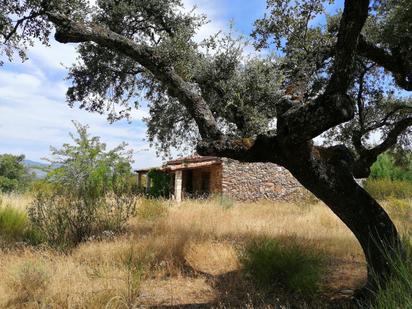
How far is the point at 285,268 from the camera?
580 centimetres

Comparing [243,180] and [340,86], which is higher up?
[340,86]

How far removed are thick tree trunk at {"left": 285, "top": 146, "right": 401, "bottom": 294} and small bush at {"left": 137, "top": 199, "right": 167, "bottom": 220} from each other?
293 inches

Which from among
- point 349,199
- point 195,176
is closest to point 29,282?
point 349,199

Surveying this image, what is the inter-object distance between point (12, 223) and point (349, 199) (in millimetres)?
8265

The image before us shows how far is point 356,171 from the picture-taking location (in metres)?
6.32

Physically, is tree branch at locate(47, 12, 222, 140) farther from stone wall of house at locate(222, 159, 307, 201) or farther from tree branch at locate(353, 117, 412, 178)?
stone wall of house at locate(222, 159, 307, 201)

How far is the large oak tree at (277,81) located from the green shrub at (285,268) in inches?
39.4

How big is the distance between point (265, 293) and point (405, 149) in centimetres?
693

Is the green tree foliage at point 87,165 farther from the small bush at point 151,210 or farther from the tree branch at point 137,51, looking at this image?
the tree branch at point 137,51

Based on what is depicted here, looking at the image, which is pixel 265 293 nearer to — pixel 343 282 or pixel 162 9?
pixel 343 282

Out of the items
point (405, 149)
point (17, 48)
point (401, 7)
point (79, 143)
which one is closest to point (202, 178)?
point (79, 143)

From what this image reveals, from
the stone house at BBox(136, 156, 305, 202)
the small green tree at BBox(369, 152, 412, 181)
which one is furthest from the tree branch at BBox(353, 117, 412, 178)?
the small green tree at BBox(369, 152, 412, 181)

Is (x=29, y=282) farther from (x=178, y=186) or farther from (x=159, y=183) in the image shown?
(x=159, y=183)

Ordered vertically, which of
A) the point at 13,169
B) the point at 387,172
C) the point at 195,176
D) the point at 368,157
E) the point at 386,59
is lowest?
the point at 368,157
